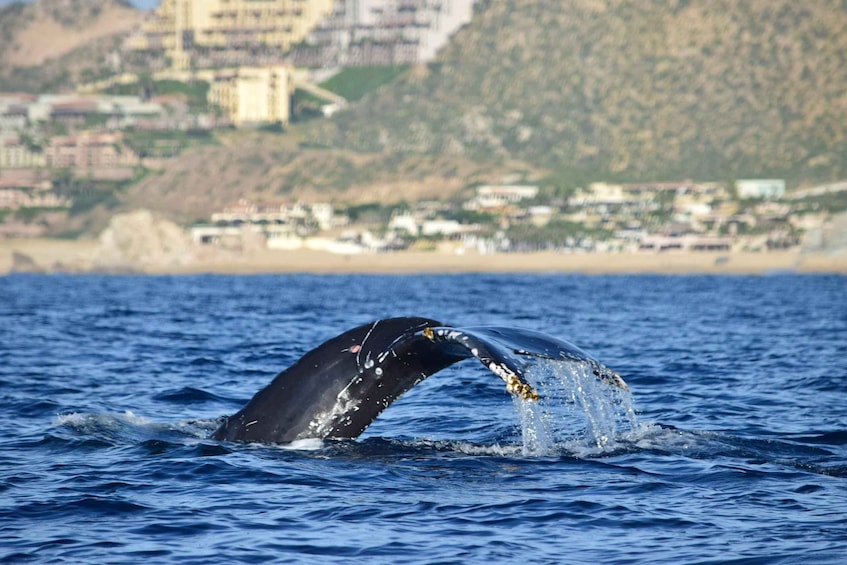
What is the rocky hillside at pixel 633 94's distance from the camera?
155000 millimetres

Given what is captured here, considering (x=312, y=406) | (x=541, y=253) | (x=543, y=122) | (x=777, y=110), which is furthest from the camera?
(x=543, y=122)

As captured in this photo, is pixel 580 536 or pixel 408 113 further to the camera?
pixel 408 113

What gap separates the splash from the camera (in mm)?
11078

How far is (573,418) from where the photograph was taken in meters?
15.8

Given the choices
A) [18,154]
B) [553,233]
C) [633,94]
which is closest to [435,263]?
[553,233]

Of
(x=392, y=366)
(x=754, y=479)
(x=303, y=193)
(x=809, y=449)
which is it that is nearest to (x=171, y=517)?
(x=392, y=366)

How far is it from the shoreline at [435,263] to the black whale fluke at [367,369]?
104862 millimetres

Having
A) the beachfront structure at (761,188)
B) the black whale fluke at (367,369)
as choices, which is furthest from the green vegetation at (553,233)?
the black whale fluke at (367,369)

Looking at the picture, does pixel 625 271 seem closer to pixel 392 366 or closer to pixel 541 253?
pixel 541 253

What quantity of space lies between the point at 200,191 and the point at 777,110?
231ft

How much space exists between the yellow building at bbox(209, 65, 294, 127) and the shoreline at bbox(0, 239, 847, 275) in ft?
184

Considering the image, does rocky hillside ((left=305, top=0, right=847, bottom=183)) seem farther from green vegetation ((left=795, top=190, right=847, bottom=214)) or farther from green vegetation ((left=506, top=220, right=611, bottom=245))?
green vegetation ((left=506, top=220, right=611, bottom=245))

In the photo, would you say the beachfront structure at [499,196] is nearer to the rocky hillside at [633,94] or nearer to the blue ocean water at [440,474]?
the rocky hillside at [633,94]

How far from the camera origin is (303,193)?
161375 mm
